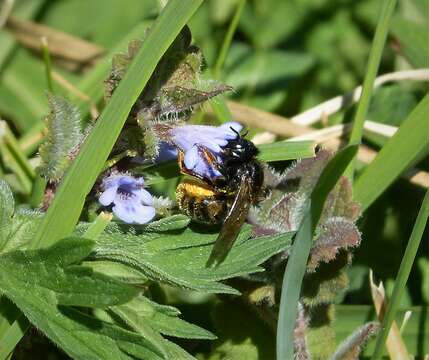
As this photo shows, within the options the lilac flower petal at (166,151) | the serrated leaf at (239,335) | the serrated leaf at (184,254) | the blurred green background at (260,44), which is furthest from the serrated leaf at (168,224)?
the blurred green background at (260,44)

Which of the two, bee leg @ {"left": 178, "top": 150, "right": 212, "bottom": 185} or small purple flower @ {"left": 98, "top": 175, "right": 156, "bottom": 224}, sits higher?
bee leg @ {"left": 178, "top": 150, "right": 212, "bottom": 185}

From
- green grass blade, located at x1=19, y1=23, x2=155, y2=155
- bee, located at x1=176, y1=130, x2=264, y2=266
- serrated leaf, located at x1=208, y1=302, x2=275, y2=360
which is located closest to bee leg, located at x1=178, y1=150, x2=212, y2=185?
bee, located at x1=176, y1=130, x2=264, y2=266

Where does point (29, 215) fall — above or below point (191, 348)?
above

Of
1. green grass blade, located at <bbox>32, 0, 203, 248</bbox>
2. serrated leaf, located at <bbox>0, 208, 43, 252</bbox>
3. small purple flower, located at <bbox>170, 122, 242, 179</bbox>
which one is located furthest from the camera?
small purple flower, located at <bbox>170, 122, 242, 179</bbox>

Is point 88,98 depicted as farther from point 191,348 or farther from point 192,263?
point 192,263

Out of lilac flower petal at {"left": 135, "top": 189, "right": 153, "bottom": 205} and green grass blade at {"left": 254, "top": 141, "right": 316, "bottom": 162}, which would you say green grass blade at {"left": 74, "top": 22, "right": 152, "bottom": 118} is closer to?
green grass blade at {"left": 254, "top": 141, "right": 316, "bottom": 162}

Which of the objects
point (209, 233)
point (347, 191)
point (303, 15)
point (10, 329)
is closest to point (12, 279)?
point (10, 329)
